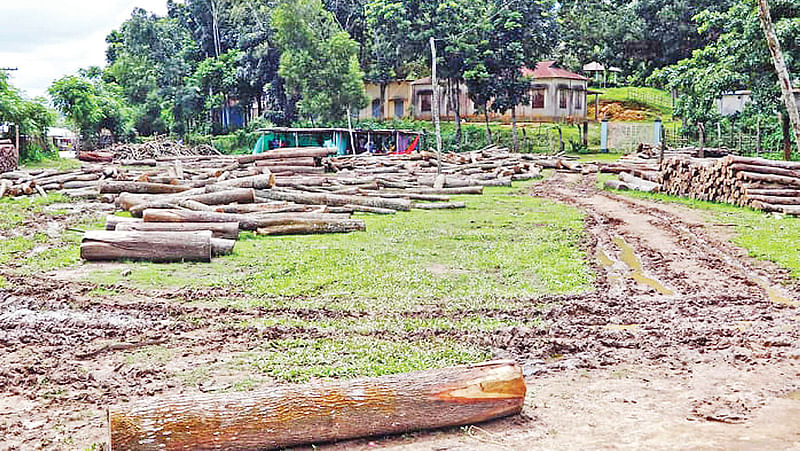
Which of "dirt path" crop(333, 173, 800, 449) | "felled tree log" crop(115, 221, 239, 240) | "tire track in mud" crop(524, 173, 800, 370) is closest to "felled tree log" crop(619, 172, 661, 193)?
"tire track in mud" crop(524, 173, 800, 370)

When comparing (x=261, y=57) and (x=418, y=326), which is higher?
(x=261, y=57)

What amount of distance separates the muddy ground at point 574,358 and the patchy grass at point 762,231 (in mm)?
650

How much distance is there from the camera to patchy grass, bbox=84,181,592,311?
32.1ft

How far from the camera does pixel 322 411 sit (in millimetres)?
5203

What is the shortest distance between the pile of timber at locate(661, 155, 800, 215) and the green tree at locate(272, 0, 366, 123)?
31016mm

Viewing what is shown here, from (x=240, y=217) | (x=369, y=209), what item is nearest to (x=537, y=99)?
(x=369, y=209)

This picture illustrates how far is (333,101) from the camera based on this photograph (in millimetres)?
50000

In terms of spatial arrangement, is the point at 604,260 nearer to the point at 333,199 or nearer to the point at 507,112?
the point at 333,199

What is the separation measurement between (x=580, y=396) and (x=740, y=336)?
8.80ft

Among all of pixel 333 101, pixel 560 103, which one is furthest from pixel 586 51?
pixel 333 101

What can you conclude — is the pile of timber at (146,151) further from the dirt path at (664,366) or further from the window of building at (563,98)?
the dirt path at (664,366)

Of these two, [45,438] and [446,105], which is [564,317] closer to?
[45,438]

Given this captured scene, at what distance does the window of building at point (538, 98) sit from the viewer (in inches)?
2242

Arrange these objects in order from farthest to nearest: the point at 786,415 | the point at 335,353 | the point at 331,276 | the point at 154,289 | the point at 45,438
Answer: the point at 331,276 → the point at 154,289 → the point at 335,353 → the point at 786,415 → the point at 45,438
